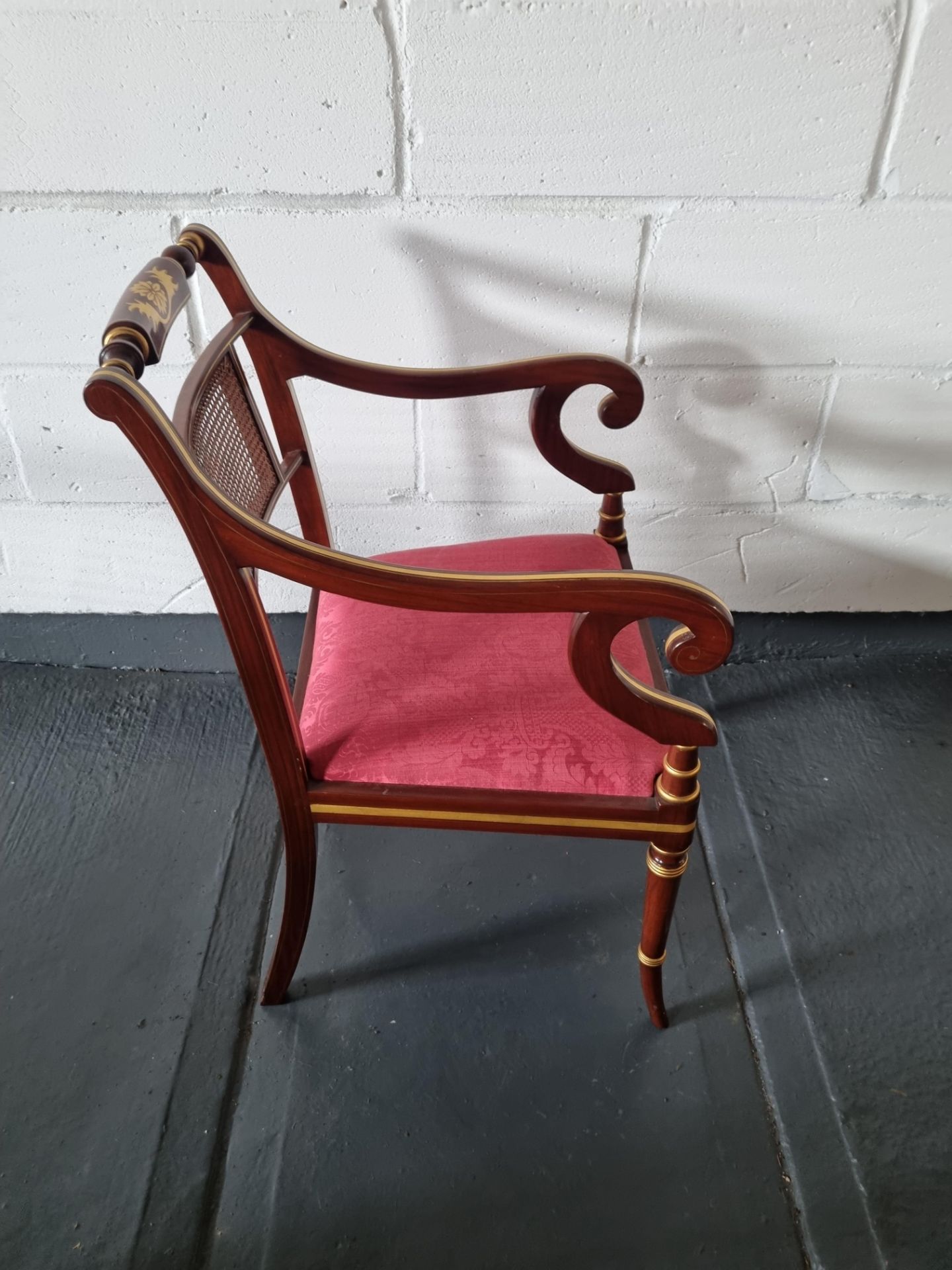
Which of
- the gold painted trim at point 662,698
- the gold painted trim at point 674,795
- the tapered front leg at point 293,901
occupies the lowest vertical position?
the tapered front leg at point 293,901

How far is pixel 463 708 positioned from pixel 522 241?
0.67 m

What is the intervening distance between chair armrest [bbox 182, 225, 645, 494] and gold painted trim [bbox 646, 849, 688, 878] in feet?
1.81

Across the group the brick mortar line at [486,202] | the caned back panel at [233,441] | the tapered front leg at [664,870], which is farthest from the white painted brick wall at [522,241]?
the tapered front leg at [664,870]

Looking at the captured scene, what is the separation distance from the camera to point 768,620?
5.66 feet

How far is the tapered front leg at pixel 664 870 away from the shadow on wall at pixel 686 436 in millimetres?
662

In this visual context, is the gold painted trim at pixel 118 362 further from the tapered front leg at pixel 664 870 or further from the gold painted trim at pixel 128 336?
the tapered front leg at pixel 664 870

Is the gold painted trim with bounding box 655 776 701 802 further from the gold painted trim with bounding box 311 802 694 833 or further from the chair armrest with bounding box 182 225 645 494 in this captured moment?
the chair armrest with bounding box 182 225 645 494

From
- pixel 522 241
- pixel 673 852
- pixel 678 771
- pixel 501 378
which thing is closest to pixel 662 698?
pixel 678 771

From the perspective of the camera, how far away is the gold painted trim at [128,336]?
78 centimetres

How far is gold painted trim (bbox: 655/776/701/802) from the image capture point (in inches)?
38.7

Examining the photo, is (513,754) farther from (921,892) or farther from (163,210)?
(163,210)

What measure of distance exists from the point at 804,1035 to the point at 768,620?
0.76 meters

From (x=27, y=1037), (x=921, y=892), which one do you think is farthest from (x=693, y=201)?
(x=27, y=1037)

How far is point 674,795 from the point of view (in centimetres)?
98
